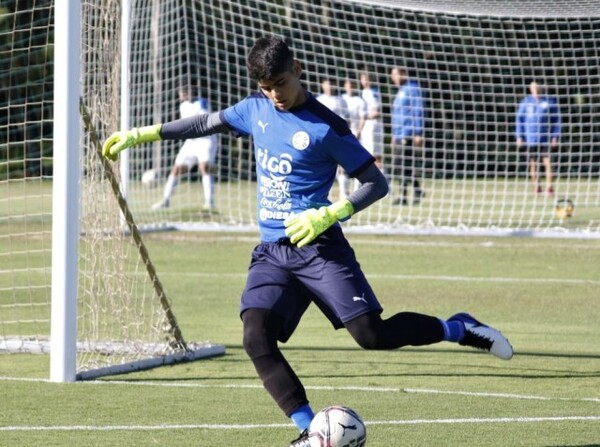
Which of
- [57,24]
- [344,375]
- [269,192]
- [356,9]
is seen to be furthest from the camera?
[356,9]

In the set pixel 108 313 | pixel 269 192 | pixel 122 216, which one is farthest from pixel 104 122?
pixel 269 192

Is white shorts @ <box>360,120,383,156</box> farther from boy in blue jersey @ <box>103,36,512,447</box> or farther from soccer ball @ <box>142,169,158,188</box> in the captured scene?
boy in blue jersey @ <box>103,36,512,447</box>

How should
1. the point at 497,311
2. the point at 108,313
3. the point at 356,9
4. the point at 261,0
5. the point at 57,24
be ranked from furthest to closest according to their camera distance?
the point at 356,9 < the point at 261,0 < the point at 497,311 < the point at 108,313 < the point at 57,24

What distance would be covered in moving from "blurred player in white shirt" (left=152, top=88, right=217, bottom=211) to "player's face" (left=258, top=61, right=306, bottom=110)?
14194mm

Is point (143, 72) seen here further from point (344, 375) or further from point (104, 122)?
point (344, 375)

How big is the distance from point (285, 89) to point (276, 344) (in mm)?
1272

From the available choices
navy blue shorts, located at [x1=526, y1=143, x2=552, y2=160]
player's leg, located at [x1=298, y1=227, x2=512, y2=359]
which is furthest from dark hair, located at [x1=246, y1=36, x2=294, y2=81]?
navy blue shorts, located at [x1=526, y1=143, x2=552, y2=160]

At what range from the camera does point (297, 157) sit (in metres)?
6.87

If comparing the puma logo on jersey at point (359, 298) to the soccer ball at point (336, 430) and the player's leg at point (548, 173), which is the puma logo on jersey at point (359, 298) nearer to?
the soccer ball at point (336, 430)

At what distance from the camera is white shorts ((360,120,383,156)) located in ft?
65.8

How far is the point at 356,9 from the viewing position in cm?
1997

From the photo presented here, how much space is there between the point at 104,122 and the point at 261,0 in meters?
8.33

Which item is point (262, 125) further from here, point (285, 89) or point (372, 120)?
point (372, 120)

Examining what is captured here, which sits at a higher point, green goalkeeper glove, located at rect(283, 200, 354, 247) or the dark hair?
the dark hair
